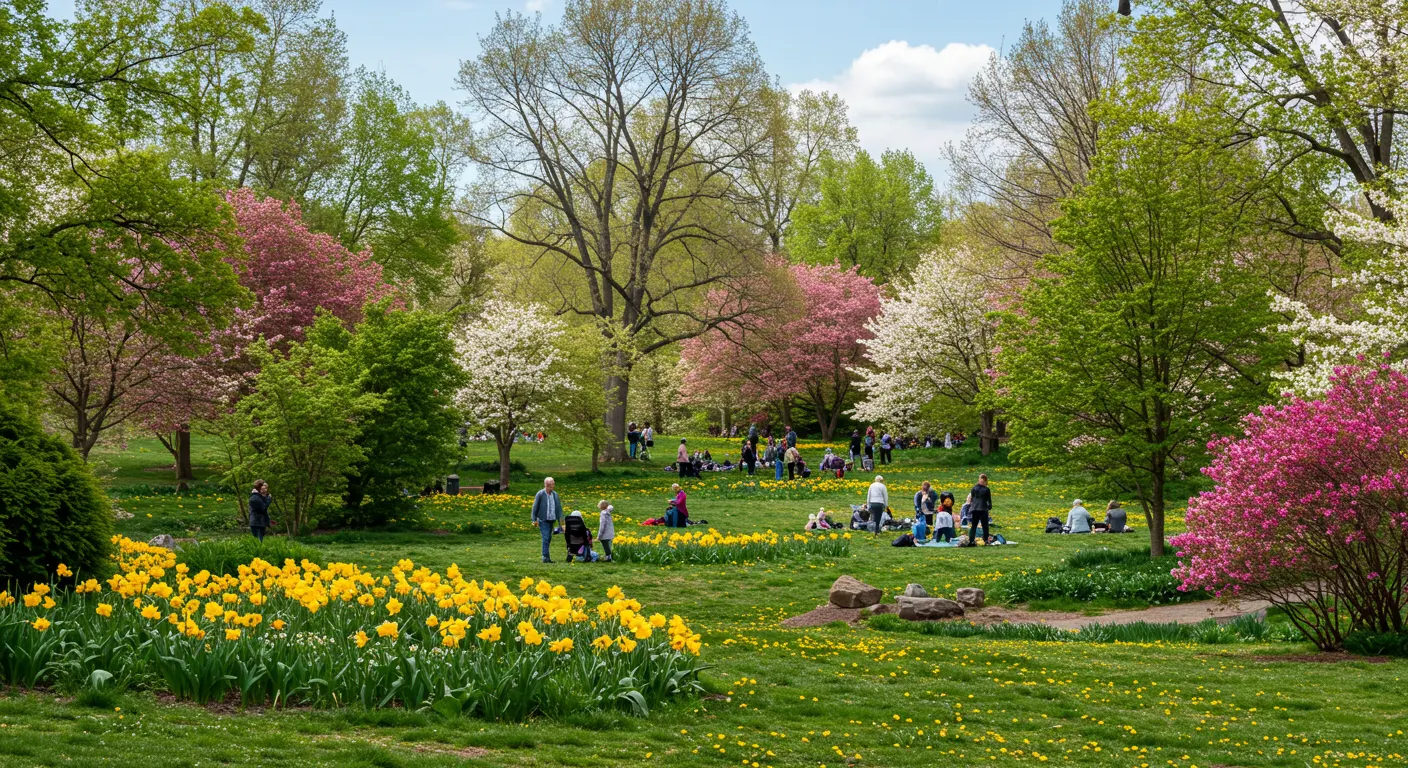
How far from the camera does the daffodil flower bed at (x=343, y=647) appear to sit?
8.16 m

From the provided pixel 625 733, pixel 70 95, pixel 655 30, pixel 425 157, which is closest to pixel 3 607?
pixel 625 733

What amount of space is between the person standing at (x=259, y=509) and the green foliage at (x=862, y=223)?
49417 mm

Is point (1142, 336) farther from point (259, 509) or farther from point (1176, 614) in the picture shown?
point (259, 509)

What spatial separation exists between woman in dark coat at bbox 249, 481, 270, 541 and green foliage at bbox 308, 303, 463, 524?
2.70 metres

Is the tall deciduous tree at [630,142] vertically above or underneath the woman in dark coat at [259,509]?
above

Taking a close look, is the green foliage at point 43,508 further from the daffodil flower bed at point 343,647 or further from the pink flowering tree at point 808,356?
the pink flowering tree at point 808,356

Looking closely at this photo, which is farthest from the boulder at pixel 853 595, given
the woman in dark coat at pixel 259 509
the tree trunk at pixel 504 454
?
the tree trunk at pixel 504 454

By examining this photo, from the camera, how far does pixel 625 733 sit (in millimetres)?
8195

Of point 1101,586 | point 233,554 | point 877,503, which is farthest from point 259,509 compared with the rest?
point 1101,586

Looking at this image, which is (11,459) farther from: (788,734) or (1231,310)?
(1231,310)

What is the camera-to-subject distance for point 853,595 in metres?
15.6

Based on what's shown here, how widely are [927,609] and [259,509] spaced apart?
11706 millimetres

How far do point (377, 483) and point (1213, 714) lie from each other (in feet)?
58.1

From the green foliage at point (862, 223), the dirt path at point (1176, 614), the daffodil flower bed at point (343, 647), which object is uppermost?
the green foliage at point (862, 223)
